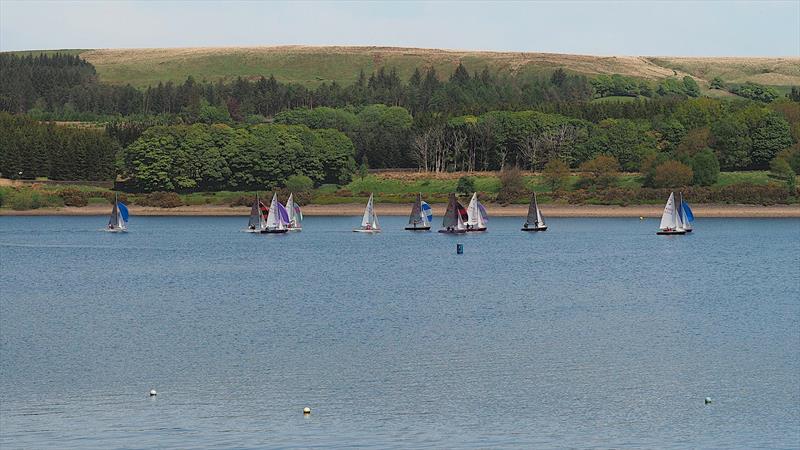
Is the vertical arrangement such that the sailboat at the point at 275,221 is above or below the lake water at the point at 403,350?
below

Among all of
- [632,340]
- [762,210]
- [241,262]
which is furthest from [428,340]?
[762,210]

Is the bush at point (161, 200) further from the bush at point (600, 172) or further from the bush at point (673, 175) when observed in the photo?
the bush at point (673, 175)

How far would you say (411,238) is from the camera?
138 metres

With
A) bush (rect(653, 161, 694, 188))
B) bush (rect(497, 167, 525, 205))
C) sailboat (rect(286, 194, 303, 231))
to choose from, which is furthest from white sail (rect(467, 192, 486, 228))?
bush (rect(653, 161, 694, 188))

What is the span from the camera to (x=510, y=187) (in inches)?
7328

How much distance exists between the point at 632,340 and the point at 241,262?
54.0 metres

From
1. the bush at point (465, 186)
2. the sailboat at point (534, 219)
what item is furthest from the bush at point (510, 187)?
the sailboat at point (534, 219)

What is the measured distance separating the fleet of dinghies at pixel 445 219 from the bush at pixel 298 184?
38613 mm

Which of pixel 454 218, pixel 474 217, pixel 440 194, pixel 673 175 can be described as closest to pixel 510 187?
pixel 440 194

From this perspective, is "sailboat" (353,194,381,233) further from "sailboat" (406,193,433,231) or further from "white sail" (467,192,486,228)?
"white sail" (467,192,486,228)

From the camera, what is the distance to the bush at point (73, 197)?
194 m

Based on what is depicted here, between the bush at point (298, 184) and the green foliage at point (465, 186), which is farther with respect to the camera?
the bush at point (298, 184)

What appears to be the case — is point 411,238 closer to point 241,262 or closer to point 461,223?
point 461,223

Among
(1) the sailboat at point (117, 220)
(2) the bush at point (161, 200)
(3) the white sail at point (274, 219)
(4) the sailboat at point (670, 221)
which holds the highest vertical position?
(4) the sailboat at point (670, 221)
